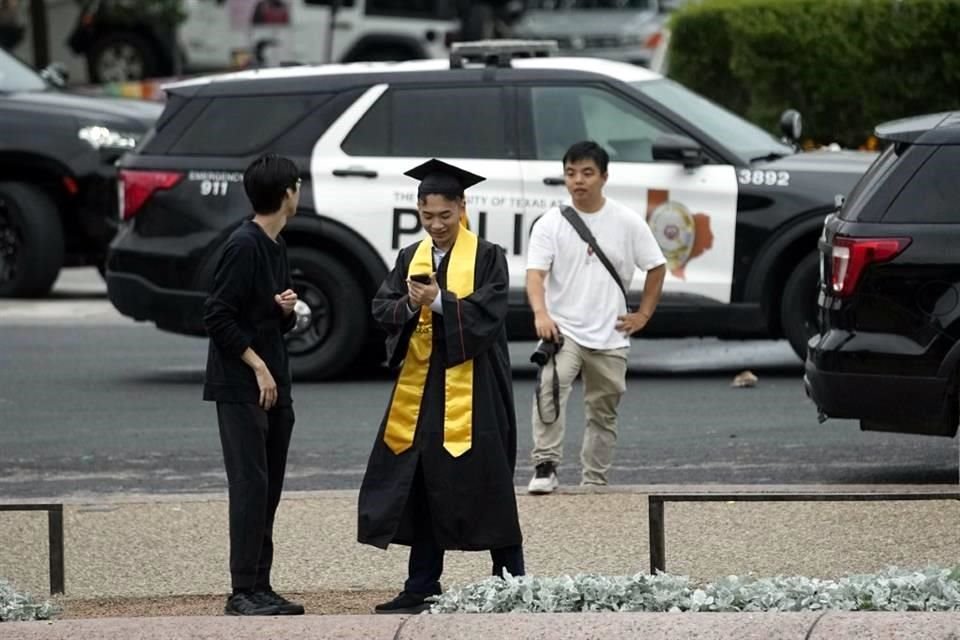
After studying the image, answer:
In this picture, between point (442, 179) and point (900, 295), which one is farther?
point (900, 295)

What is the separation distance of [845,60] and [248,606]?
455 inches

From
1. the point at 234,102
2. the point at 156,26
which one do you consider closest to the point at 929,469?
the point at 234,102

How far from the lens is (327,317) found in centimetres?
1276

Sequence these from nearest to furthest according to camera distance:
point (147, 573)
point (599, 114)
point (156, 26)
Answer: point (147, 573)
point (599, 114)
point (156, 26)

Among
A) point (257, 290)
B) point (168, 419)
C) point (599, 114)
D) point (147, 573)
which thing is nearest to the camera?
point (257, 290)

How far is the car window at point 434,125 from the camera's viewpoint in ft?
41.4

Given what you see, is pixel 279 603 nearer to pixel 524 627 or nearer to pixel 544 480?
pixel 524 627

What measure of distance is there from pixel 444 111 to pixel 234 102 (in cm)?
127

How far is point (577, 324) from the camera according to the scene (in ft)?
30.2

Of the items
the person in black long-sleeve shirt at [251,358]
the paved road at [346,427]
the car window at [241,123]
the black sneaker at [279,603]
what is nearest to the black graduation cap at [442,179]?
the person in black long-sleeve shirt at [251,358]

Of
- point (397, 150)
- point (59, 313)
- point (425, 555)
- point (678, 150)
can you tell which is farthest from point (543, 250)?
point (59, 313)

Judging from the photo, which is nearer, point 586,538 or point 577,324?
point 586,538

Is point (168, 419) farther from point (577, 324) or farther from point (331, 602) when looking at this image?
point (331, 602)

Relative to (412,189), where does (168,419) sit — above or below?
below
